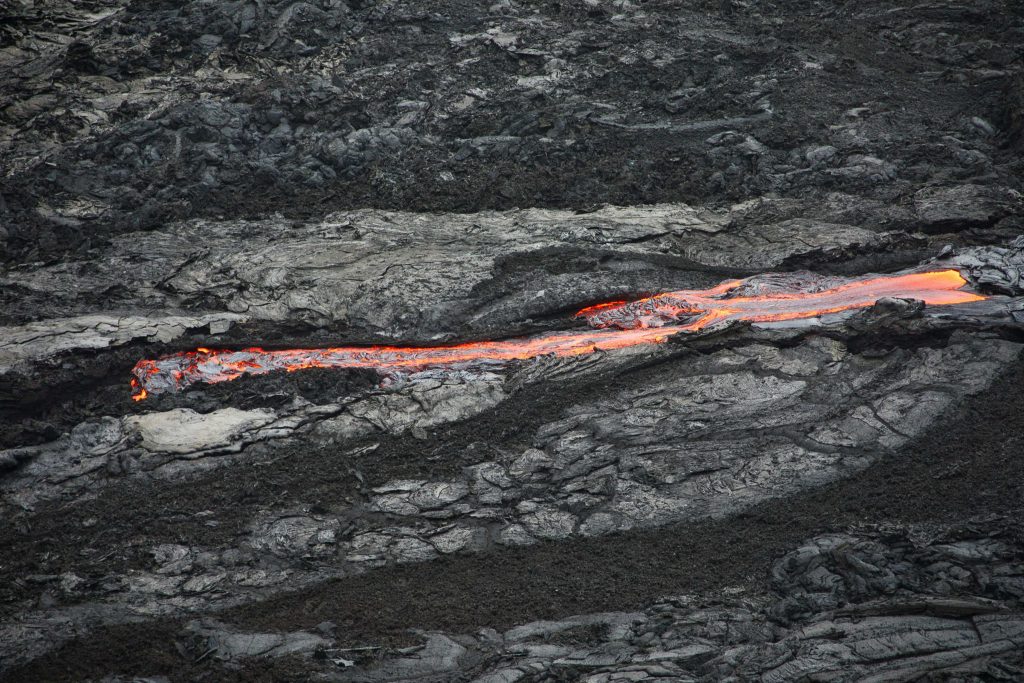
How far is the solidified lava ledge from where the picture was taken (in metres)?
8.05

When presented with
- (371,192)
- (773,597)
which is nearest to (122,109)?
(371,192)

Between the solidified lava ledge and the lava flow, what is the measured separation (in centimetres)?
6

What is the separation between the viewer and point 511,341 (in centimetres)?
1139

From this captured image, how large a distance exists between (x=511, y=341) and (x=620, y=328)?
59.7 inches

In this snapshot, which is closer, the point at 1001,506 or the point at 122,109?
the point at 1001,506

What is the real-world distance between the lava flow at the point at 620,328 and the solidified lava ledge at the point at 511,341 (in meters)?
0.06

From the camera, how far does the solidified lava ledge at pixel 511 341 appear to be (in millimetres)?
8047

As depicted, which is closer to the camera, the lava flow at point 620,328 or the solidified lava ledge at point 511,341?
the solidified lava ledge at point 511,341

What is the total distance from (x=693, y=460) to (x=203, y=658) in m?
5.56

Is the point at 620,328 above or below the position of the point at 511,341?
above

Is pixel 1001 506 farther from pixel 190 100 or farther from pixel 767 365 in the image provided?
pixel 190 100

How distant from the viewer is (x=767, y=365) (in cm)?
1030

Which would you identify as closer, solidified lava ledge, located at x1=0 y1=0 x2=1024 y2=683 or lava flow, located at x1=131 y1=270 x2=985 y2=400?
solidified lava ledge, located at x1=0 y1=0 x2=1024 y2=683

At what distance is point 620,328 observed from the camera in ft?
37.1
